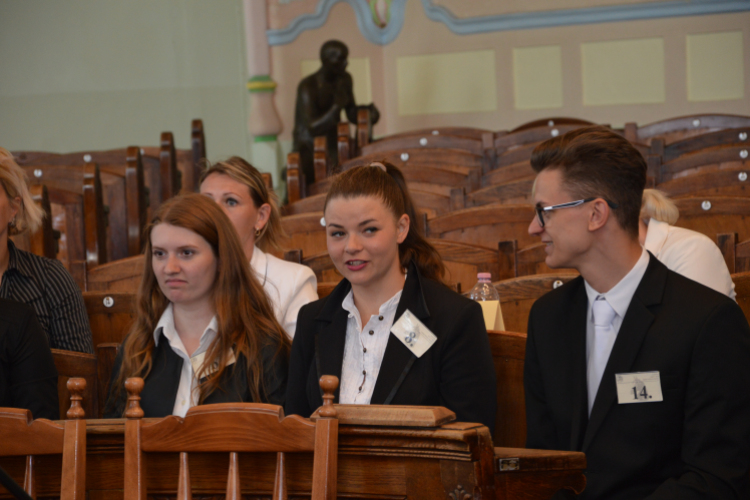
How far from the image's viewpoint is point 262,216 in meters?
2.65

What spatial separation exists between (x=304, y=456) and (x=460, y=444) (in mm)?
243

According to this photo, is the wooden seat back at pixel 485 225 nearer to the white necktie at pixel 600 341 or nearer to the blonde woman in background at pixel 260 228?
the blonde woman in background at pixel 260 228

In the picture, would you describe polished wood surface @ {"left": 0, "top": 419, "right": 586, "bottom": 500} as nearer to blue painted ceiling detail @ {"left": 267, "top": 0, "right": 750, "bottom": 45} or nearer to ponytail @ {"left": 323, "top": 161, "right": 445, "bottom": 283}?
ponytail @ {"left": 323, "top": 161, "right": 445, "bottom": 283}

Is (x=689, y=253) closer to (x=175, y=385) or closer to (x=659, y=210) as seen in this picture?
(x=659, y=210)

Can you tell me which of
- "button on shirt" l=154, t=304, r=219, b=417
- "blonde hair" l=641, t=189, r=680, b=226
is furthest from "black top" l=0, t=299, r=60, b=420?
"blonde hair" l=641, t=189, r=680, b=226

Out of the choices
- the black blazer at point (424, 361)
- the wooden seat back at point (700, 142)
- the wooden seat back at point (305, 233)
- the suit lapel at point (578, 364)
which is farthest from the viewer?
the wooden seat back at point (700, 142)

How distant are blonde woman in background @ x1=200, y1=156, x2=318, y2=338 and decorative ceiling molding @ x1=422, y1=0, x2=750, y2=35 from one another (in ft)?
18.4

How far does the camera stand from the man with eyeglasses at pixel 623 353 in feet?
4.46

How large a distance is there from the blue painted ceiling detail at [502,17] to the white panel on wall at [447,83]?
27 cm

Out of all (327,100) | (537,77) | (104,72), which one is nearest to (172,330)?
(327,100)

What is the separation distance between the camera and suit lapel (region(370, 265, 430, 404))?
168cm

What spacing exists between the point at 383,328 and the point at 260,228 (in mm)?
975

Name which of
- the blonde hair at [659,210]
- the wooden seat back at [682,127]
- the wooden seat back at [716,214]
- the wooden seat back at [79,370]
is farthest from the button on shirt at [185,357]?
the wooden seat back at [682,127]

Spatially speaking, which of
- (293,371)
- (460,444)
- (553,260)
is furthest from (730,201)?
(460,444)
